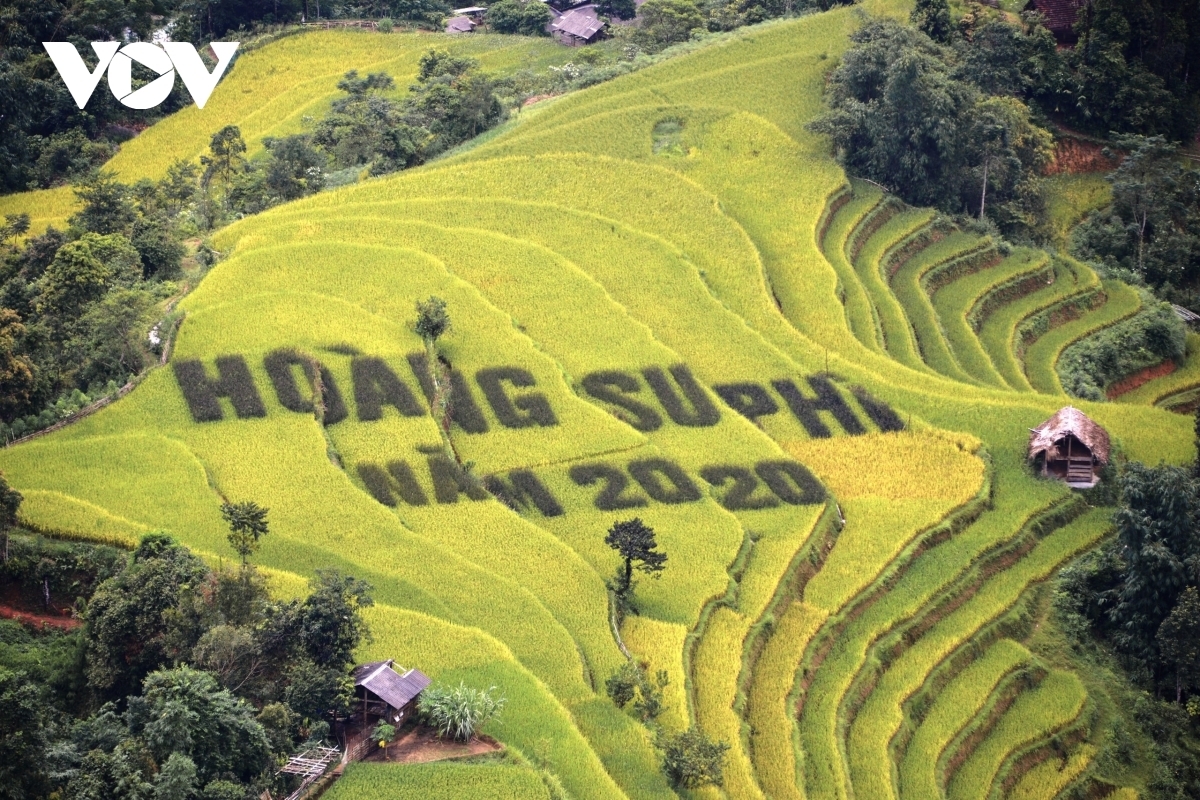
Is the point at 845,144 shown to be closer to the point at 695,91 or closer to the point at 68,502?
the point at 695,91

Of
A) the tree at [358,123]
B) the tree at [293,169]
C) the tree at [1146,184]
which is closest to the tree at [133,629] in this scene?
the tree at [293,169]

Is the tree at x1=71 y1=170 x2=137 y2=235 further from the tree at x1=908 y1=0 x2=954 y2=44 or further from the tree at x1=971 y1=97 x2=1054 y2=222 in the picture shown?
the tree at x1=908 y1=0 x2=954 y2=44

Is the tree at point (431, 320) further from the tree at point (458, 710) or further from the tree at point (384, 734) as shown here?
the tree at point (384, 734)

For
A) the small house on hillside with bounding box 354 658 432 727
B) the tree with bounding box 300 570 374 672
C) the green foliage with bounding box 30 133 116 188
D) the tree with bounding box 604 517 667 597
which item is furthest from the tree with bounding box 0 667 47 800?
the green foliage with bounding box 30 133 116 188

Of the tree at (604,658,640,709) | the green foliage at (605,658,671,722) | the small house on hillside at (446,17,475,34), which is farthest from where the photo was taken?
the small house on hillside at (446,17,475,34)

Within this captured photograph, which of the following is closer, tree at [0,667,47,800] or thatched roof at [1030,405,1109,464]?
tree at [0,667,47,800]

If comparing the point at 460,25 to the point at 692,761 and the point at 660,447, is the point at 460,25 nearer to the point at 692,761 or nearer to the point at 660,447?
the point at 660,447

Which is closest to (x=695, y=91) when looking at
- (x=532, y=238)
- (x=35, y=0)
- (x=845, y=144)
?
(x=845, y=144)
